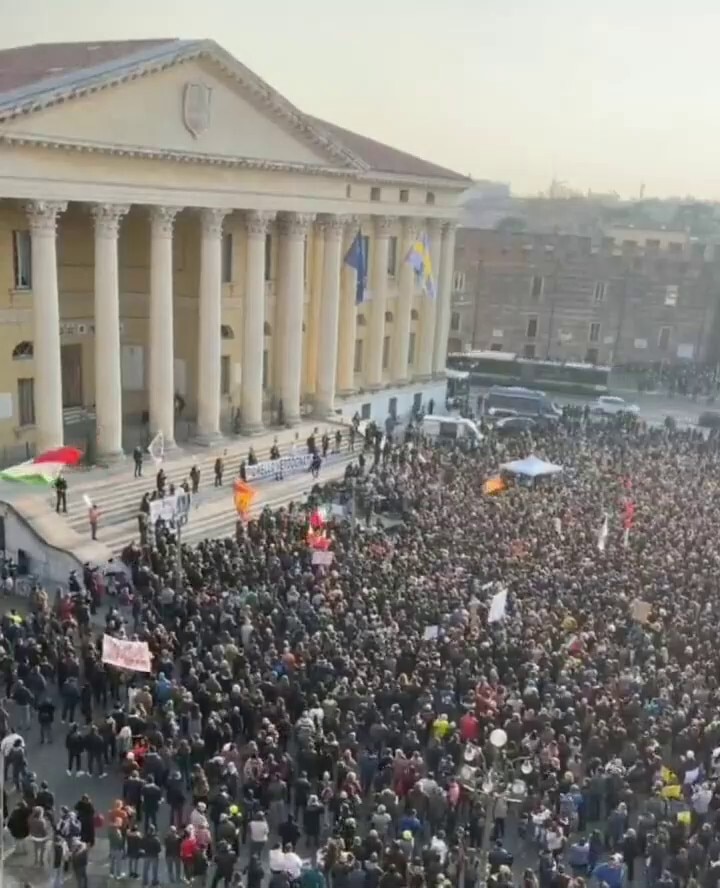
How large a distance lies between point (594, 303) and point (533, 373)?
9.59 metres

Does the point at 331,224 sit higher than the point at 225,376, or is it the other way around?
the point at 331,224

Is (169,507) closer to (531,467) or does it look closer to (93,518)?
(93,518)

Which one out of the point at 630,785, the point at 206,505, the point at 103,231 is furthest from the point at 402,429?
the point at 630,785

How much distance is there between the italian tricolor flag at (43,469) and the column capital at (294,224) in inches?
579

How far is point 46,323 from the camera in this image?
2742cm

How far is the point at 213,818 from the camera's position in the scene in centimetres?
1398

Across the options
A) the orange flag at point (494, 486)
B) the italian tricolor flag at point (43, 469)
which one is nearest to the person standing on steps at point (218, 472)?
the italian tricolor flag at point (43, 469)

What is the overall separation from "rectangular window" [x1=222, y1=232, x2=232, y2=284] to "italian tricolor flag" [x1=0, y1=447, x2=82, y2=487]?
13.4 meters

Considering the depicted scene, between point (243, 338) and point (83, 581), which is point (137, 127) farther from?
point (83, 581)

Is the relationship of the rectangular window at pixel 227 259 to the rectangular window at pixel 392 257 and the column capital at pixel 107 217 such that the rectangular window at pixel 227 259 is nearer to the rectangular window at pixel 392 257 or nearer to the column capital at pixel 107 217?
the column capital at pixel 107 217

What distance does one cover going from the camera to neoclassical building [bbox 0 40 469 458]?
27250 millimetres

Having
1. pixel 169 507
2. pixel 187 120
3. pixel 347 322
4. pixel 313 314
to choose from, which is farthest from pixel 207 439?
pixel 347 322

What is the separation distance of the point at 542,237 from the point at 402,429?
92.0 ft

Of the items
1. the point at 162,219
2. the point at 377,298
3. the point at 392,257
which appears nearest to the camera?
the point at 162,219
